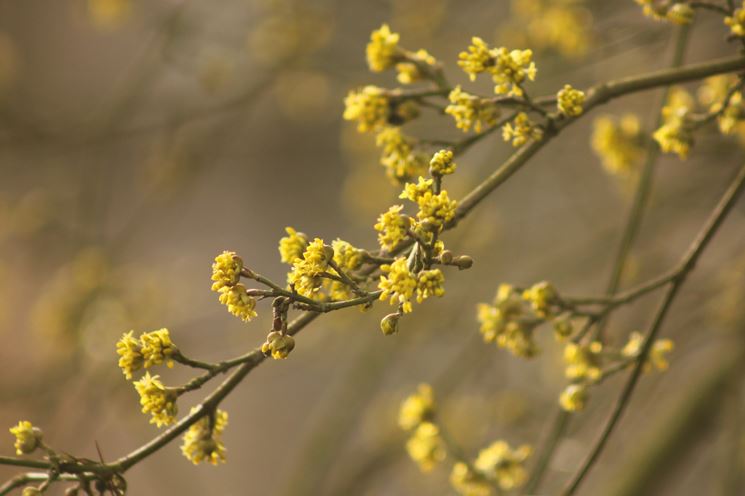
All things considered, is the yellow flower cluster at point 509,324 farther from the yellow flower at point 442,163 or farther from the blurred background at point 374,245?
the blurred background at point 374,245

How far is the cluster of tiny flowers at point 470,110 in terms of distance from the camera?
0.99 m

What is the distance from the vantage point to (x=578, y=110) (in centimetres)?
96

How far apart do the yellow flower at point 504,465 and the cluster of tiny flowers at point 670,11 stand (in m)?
0.75

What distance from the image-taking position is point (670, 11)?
1061 mm

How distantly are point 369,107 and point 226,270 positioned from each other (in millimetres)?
348

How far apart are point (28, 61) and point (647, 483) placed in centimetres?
447

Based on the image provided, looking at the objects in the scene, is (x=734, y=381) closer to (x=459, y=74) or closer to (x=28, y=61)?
(x=459, y=74)

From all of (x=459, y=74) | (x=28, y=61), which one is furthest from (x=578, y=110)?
(x=28, y=61)

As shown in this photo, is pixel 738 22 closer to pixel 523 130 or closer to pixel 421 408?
pixel 523 130

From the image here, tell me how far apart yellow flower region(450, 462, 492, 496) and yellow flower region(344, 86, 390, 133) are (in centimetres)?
60

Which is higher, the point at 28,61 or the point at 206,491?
the point at 28,61

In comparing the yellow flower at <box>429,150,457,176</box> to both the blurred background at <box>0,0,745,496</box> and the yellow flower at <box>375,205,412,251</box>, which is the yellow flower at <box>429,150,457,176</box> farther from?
the blurred background at <box>0,0,745,496</box>

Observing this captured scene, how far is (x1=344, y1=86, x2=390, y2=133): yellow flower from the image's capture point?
1065 millimetres

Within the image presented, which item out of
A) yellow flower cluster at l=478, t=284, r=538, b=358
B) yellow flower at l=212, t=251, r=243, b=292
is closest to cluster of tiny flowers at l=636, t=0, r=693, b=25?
yellow flower cluster at l=478, t=284, r=538, b=358
